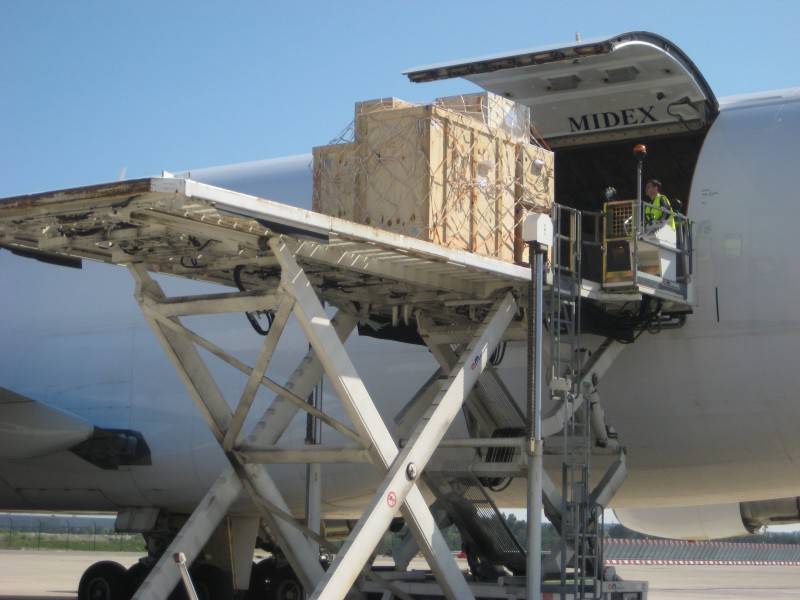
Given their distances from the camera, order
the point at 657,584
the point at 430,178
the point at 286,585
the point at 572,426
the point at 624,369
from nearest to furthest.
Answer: the point at 430,178
the point at 572,426
the point at 624,369
the point at 286,585
the point at 657,584

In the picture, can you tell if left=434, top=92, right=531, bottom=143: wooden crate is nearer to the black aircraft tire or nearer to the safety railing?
the safety railing

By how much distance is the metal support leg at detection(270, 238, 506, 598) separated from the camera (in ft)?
27.4

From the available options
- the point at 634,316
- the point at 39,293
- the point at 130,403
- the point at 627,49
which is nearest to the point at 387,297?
the point at 634,316

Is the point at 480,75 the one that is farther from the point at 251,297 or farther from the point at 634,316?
the point at 251,297

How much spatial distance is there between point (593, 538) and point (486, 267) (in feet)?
8.04

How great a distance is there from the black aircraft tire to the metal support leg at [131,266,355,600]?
16.9ft

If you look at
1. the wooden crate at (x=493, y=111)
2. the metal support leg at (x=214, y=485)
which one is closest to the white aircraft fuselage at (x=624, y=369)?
the wooden crate at (x=493, y=111)

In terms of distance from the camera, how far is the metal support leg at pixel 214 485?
30.0 ft

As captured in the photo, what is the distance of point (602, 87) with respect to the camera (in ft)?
37.4

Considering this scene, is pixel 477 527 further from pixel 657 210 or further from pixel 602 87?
pixel 602 87

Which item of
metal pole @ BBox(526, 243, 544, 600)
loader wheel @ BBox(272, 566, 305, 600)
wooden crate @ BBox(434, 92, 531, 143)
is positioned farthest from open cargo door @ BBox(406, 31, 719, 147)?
loader wheel @ BBox(272, 566, 305, 600)

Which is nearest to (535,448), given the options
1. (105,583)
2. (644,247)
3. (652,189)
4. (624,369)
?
(644,247)

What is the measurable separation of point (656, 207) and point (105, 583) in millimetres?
7627

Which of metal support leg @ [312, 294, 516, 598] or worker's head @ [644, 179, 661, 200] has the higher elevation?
worker's head @ [644, 179, 661, 200]
